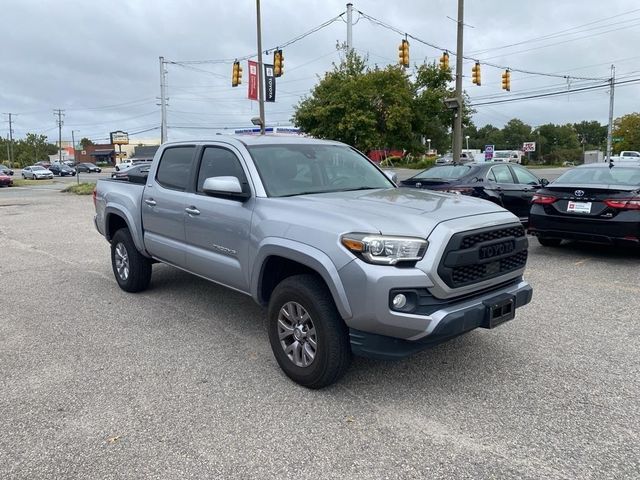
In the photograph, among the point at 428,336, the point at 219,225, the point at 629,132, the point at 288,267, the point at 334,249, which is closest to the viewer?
the point at 428,336

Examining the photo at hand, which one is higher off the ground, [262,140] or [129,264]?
[262,140]

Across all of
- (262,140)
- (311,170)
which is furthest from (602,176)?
(262,140)

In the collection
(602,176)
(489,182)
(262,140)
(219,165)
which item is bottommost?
(489,182)

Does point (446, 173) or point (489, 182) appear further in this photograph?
point (446, 173)

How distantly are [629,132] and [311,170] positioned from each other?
87.1m

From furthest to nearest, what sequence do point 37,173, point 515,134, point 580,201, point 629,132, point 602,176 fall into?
point 515,134 → point 629,132 → point 37,173 → point 602,176 → point 580,201

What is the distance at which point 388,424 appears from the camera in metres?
3.19

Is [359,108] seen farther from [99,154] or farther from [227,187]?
[99,154]

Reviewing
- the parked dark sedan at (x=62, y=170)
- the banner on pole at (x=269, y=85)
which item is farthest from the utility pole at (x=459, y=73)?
the parked dark sedan at (x=62, y=170)

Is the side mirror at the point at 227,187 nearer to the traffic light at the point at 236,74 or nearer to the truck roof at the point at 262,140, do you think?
the truck roof at the point at 262,140

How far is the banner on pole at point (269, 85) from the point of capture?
79.3ft

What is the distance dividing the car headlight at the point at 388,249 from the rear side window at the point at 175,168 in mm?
2478

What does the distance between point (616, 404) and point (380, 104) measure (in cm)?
1838

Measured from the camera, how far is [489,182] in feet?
31.8
